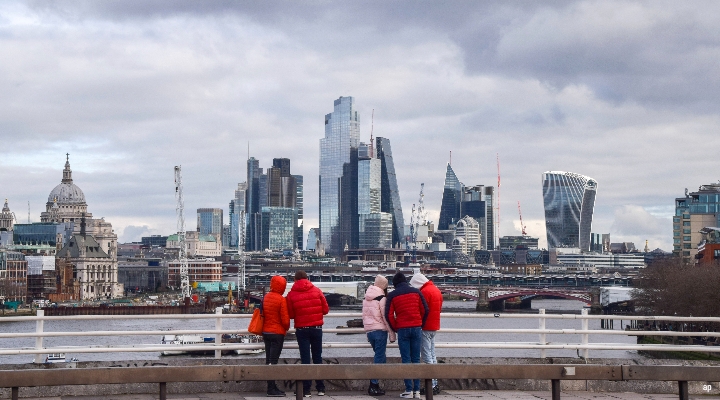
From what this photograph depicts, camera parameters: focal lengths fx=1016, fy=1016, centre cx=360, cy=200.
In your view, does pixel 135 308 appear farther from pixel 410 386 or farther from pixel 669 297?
pixel 410 386

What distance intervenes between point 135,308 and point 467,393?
133 m

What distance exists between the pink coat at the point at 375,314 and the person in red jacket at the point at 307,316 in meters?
0.75

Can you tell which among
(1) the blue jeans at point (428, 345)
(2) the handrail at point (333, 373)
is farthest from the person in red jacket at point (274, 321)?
(2) the handrail at point (333, 373)

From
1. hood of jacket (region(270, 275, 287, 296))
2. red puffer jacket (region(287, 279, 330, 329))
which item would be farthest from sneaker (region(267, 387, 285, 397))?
hood of jacket (region(270, 275, 287, 296))

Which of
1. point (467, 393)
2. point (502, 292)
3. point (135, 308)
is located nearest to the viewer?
point (467, 393)

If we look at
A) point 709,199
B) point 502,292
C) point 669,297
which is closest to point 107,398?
point 669,297

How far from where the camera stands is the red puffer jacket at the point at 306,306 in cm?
1511

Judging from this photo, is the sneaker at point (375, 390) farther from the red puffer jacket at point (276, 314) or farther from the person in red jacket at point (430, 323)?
the red puffer jacket at point (276, 314)

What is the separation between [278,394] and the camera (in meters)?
14.1

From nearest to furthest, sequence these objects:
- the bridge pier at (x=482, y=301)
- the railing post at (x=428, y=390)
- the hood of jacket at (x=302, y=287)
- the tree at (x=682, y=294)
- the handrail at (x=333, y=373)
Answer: the handrail at (x=333, y=373) < the railing post at (x=428, y=390) < the hood of jacket at (x=302, y=287) < the tree at (x=682, y=294) < the bridge pier at (x=482, y=301)

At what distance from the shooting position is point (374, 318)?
15.6 metres

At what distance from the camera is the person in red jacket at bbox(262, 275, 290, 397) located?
589 inches

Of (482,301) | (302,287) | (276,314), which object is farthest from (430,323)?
(482,301)

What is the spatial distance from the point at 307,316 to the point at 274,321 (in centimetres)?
49
